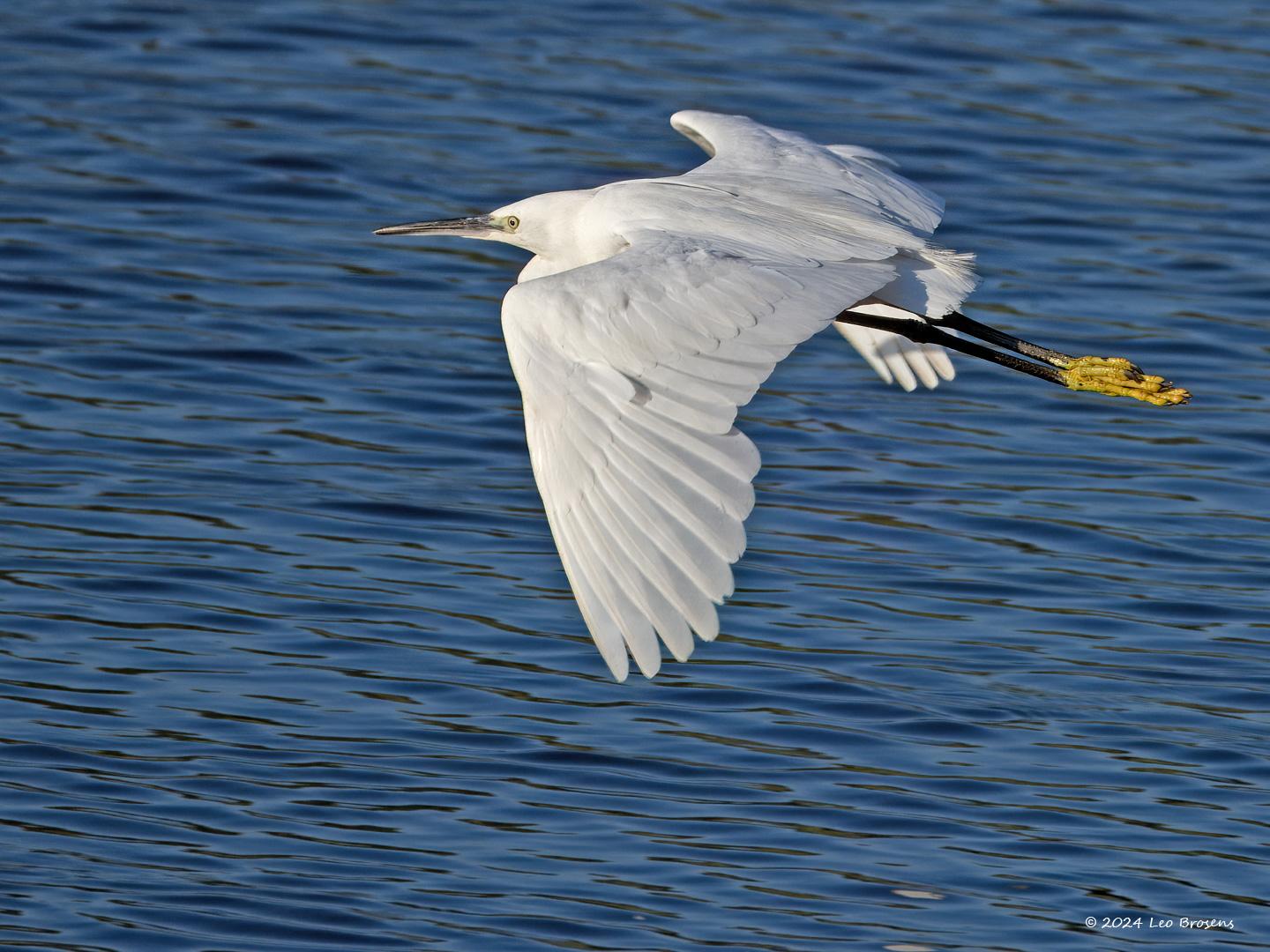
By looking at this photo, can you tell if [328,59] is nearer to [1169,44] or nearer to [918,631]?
[1169,44]

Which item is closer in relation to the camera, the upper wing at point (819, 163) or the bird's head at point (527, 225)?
the bird's head at point (527, 225)

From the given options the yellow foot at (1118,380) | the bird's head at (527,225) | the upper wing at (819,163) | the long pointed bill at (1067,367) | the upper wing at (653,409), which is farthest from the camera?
Result: the yellow foot at (1118,380)

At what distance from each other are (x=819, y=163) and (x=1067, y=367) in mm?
1064

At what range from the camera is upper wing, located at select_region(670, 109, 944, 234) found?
7336mm

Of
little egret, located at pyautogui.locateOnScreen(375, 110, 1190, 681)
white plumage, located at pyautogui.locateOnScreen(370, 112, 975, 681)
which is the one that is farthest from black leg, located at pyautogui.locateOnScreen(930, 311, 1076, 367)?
white plumage, located at pyautogui.locateOnScreen(370, 112, 975, 681)

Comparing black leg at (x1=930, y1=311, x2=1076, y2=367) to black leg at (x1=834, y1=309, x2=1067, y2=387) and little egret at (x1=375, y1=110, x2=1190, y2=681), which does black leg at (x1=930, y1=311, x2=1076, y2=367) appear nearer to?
black leg at (x1=834, y1=309, x2=1067, y2=387)

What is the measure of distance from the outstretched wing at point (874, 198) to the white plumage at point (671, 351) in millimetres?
13

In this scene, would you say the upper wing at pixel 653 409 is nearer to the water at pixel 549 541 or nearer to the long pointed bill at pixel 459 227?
the water at pixel 549 541

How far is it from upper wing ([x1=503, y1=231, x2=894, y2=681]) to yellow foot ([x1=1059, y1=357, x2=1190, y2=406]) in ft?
5.98

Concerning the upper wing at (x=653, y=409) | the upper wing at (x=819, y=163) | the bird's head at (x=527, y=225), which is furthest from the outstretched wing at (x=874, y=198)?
the upper wing at (x=653, y=409)

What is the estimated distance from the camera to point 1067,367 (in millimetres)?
7871

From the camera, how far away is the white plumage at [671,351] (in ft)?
17.4

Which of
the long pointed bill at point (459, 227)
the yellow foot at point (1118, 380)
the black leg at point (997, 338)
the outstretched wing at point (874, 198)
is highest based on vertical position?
the outstretched wing at point (874, 198)

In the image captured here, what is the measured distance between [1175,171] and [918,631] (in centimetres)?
531
